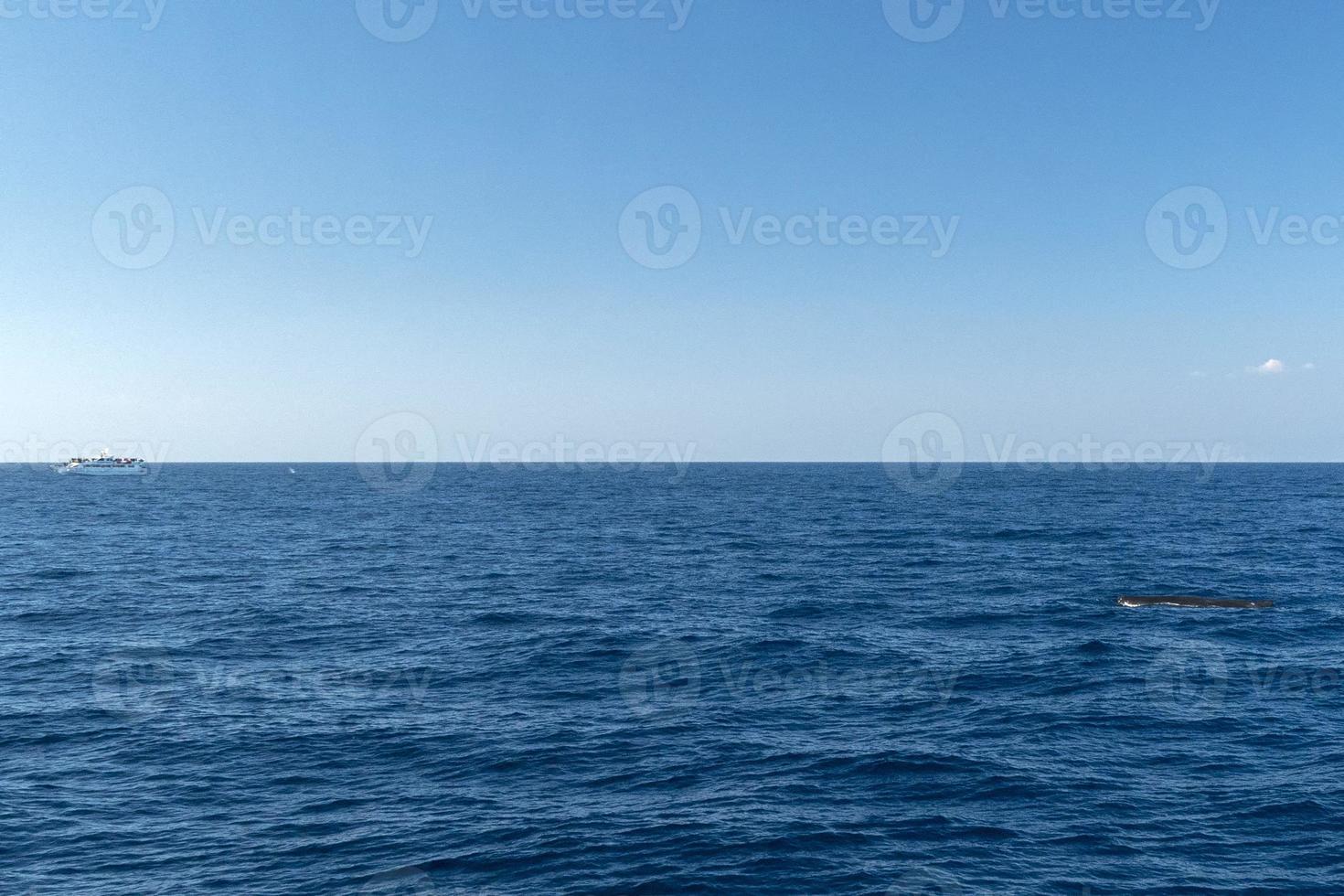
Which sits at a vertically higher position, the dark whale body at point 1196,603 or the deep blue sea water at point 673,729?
the dark whale body at point 1196,603

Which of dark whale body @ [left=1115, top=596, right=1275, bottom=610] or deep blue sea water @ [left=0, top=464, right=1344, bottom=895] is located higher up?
dark whale body @ [left=1115, top=596, right=1275, bottom=610]

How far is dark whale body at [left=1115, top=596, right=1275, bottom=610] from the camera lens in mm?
53219

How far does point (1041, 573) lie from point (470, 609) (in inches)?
1873

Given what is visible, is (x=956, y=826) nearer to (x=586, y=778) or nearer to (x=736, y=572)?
(x=586, y=778)

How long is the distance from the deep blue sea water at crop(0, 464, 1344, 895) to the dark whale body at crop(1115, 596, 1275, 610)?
1.37 m

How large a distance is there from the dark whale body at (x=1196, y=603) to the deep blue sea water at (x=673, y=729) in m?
1.37

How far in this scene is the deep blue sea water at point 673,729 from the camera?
2272 cm

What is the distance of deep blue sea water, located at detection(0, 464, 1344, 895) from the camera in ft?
74.5

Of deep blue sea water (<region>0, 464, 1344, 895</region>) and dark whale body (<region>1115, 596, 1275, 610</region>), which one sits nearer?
deep blue sea water (<region>0, 464, 1344, 895</region>)

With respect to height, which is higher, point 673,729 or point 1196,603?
point 1196,603

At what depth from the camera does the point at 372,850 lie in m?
23.2

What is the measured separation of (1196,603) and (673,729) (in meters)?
41.1

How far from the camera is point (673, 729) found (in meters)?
33.2

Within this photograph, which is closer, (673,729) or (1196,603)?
(673,729)
